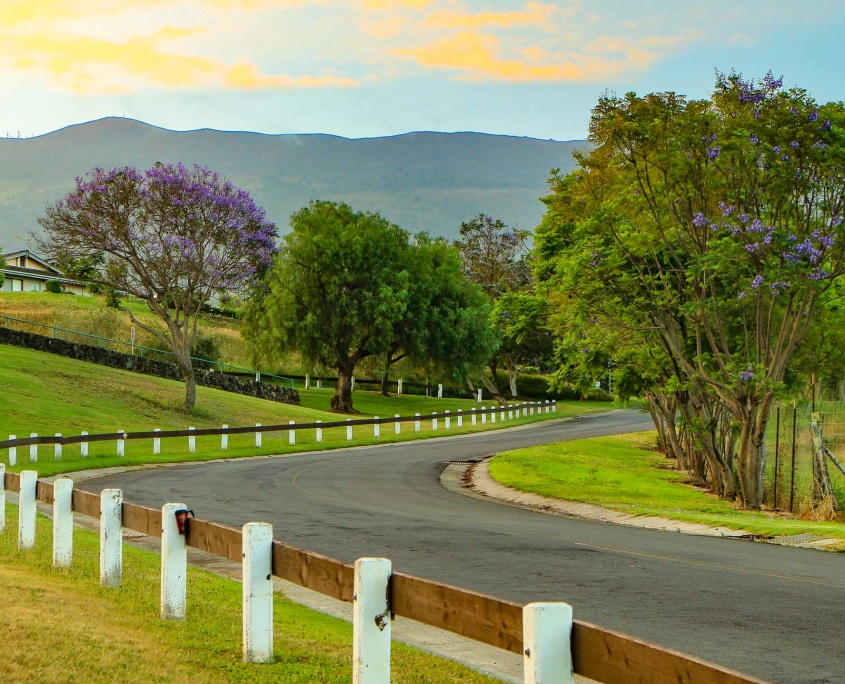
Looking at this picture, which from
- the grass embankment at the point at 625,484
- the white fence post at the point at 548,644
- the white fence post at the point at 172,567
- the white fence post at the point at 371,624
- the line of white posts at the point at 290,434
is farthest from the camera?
the line of white posts at the point at 290,434

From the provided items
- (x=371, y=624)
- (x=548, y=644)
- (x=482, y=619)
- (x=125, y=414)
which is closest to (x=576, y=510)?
(x=371, y=624)

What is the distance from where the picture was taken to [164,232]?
4962 centimetres

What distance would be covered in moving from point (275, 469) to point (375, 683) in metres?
24.2

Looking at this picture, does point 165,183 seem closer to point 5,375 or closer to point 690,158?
point 5,375

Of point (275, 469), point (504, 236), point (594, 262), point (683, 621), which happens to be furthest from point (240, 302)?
point (683, 621)

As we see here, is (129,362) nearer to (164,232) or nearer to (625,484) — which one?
(164,232)

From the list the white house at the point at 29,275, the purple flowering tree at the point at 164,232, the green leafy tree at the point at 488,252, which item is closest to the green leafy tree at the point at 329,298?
the purple flowering tree at the point at 164,232

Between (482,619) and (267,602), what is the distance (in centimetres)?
244

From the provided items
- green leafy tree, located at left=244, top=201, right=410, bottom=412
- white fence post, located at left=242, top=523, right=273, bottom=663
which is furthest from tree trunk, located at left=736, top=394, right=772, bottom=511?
green leafy tree, located at left=244, top=201, right=410, bottom=412

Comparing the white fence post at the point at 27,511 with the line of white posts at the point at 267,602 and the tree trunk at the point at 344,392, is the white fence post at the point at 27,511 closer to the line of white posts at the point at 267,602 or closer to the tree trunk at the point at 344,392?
the line of white posts at the point at 267,602

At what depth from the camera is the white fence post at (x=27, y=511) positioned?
475 inches

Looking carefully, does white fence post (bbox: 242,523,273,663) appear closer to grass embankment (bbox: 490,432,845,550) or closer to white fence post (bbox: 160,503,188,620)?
white fence post (bbox: 160,503,188,620)

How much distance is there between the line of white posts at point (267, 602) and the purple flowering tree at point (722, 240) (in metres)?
16.2

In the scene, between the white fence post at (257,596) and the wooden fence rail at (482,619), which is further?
A: the white fence post at (257,596)
